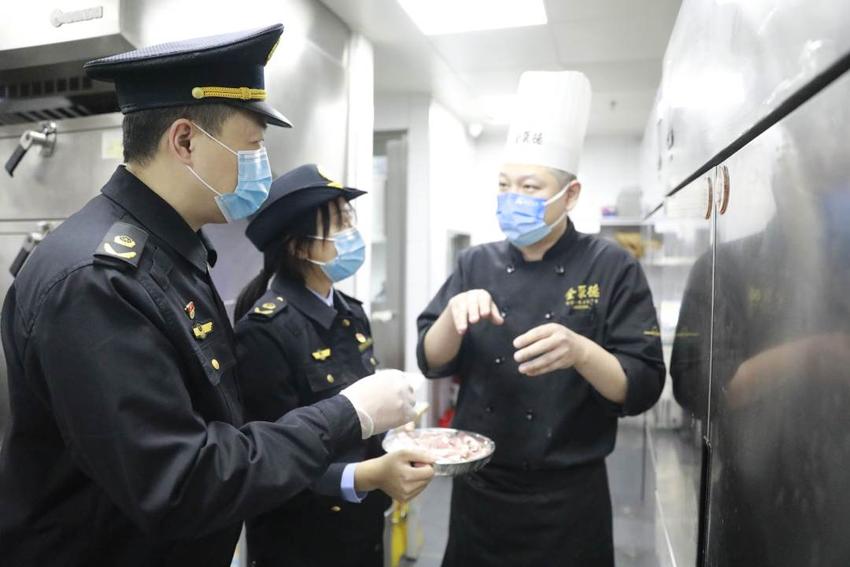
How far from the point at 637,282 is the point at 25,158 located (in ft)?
6.26

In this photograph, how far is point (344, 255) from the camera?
1576mm

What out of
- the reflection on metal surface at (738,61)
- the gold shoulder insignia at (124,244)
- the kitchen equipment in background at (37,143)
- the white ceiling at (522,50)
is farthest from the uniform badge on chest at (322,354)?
the white ceiling at (522,50)

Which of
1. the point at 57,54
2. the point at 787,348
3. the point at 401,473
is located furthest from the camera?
the point at 57,54

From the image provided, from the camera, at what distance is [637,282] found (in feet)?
5.23

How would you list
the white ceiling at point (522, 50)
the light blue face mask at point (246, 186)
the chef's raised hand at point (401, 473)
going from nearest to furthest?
the light blue face mask at point (246, 186)
the chef's raised hand at point (401, 473)
the white ceiling at point (522, 50)

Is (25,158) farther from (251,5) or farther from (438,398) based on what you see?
(438,398)

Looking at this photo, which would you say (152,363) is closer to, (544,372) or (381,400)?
(381,400)

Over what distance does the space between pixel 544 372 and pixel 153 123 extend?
102 cm

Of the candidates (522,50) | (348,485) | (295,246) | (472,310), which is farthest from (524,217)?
(522,50)

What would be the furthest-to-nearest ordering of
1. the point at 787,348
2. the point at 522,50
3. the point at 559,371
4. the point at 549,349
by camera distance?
the point at 522,50 → the point at 559,371 → the point at 549,349 → the point at 787,348

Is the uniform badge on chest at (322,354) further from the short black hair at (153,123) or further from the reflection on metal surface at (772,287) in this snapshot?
the reflection on metal surface at (772,287)

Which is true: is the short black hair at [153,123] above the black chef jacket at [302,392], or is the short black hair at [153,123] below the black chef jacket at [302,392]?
above

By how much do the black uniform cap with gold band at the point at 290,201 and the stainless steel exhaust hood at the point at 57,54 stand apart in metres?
0.63

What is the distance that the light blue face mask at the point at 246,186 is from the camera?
3.43 feet
